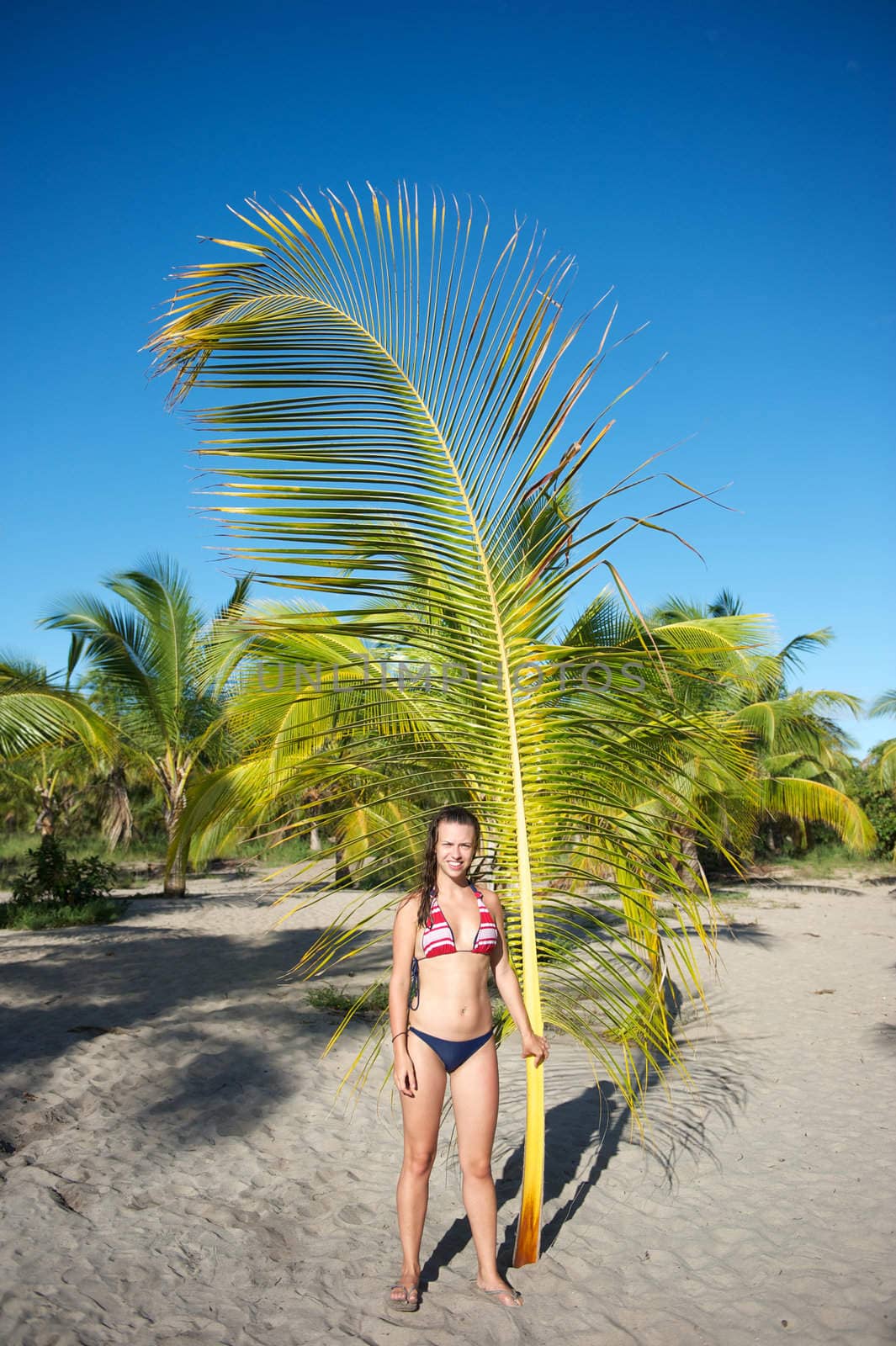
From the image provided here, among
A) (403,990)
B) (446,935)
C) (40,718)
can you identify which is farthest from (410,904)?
(40,718)

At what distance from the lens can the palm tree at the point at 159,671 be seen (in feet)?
50.5

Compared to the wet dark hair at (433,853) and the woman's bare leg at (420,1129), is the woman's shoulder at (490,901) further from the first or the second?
the woman's bare leg at (420,1129)

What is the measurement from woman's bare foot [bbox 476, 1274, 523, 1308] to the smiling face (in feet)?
4.80

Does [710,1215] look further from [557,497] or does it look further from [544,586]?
[557,497]

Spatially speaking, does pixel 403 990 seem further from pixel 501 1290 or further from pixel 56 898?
pixel 56 898

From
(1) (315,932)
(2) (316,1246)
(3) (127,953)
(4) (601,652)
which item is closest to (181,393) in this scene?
(4) (601,652)

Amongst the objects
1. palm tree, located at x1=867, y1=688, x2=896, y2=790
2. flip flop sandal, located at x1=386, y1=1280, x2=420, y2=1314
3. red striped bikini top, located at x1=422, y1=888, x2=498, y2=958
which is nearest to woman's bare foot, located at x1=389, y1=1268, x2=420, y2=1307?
flip flop sandal, located at x1=386, y1=1280, x2=420, y2=1314

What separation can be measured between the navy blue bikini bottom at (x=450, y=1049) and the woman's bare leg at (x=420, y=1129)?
0.8 inches

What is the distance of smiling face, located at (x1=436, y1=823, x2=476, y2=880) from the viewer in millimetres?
2926

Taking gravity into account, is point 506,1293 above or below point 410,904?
below

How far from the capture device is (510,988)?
2986mm

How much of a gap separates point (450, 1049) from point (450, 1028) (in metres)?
0.07

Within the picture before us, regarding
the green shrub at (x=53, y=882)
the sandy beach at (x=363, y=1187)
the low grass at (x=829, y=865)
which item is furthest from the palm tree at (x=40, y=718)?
the low grass at (x=829, y=865)

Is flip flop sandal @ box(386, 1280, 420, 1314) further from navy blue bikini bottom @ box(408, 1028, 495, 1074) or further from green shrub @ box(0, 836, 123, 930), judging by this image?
green shrub @ box(0, 836, 123, 930)
